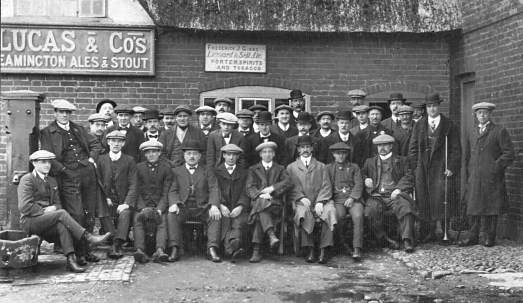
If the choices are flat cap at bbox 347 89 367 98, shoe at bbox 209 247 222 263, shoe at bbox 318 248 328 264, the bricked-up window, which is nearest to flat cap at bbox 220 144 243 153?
shoe at bbox 209 247 222 263

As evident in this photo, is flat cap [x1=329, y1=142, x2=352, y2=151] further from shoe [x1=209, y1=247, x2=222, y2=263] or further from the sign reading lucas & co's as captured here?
the sign reading lucas & co's

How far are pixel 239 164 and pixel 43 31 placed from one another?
4.34 meters

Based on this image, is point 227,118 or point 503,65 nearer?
point 227,118

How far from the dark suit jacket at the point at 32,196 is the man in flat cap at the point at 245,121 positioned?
116 inches

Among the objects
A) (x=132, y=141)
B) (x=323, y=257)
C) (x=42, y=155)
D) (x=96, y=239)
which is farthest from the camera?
(x=132, y=141)

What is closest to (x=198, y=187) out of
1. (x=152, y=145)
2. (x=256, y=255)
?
(x=152, y=145)

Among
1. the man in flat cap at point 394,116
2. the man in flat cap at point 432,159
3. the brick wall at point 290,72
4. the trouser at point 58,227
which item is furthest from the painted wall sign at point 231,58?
the trouser at point 58,227

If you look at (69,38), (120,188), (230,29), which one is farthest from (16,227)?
(230,29)

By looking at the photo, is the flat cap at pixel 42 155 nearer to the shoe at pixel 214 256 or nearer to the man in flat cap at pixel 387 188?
the shoe at pixel 214 256

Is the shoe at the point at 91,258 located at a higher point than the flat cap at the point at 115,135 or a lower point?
lower

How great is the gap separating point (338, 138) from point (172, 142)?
2.37 metres

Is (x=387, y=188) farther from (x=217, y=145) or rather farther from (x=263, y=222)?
(x=217, y=145)

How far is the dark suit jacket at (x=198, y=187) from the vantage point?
9008 millimetres

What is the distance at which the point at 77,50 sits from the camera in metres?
11.4
